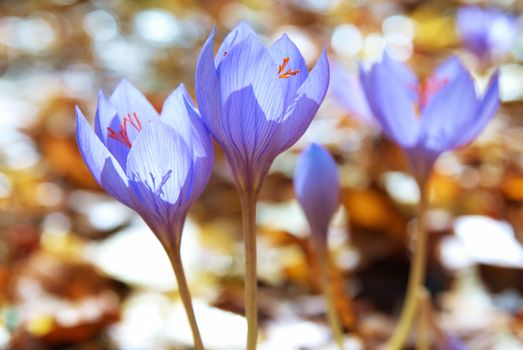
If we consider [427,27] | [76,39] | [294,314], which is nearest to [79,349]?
[294,314]

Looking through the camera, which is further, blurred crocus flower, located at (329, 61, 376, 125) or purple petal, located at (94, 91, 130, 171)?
blurred crocus flower, located at (329, 61, 376, 125)

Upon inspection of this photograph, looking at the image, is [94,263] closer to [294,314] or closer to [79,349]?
[79,349]

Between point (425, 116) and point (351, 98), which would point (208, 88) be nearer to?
point (425, 116)

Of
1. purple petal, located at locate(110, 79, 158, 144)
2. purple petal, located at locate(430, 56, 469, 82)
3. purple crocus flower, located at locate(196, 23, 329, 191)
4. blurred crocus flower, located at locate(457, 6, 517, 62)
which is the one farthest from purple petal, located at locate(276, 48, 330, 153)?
blurred crocus flower, located at locate(457, 6, 517, 62)

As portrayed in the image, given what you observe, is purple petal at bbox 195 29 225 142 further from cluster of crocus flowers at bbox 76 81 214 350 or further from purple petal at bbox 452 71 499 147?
purple petal at bbox 452 71 499 147

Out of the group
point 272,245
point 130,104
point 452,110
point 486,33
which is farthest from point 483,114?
point 486,33

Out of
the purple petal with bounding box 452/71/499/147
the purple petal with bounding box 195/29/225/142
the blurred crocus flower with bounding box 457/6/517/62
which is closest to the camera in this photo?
the purple petal with bounding box 195/29/225/142

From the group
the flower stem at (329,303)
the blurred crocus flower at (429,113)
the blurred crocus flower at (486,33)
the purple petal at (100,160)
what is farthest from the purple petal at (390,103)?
the blurred crocus flower at (486,33)
